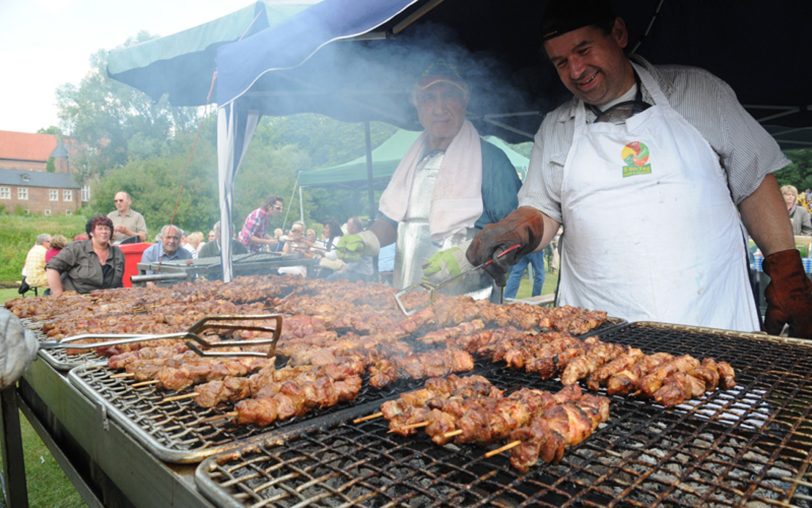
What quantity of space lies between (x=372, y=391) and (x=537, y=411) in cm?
→ 77

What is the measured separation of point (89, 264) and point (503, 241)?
6.89m

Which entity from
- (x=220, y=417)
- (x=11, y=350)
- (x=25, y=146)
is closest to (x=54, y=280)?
(x=11, y=350)

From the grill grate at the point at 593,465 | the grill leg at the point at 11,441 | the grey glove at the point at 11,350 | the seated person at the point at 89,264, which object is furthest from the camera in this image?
the seated person at the point at 89,264

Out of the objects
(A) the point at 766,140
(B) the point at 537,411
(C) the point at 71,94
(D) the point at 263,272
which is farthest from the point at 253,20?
(C) the point at 71,94

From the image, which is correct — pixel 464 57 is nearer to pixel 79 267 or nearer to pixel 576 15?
pixel 576 15

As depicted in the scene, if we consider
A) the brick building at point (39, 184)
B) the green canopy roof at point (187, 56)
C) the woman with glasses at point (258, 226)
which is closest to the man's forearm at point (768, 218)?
the green canopy roof at point (187, 56)

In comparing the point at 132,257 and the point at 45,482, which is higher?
the point at 132,257

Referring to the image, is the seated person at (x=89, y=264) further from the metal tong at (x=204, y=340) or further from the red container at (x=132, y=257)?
the metal tong at (x=204, y=340)

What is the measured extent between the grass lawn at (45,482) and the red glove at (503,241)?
4.39 metres

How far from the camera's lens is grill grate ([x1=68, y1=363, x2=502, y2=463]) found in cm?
154

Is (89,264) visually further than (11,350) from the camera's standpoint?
Yes

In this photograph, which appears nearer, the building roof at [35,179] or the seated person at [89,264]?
the seated person at [89,264]

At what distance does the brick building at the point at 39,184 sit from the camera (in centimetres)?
7725

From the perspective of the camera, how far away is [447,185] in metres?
4.85
